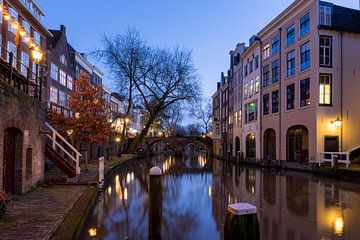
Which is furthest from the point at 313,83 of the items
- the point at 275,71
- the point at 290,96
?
the point at 275,71

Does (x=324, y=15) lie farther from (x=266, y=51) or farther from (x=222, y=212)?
(x=222, y=212)

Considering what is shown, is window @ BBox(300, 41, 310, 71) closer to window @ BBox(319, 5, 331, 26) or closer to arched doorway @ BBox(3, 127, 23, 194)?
window @ BBox(319, 5, 331, 26)

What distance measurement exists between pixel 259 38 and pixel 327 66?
13089mm

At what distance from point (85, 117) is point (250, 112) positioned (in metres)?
24.3

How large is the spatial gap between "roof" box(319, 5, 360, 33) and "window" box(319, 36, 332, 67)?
0.92m

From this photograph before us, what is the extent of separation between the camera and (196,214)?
11.1 m

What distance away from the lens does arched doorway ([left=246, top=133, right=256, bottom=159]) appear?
41469 mm

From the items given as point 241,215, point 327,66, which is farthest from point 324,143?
point 241,215

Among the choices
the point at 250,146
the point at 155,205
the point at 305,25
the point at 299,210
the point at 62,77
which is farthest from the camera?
the point at 250,146

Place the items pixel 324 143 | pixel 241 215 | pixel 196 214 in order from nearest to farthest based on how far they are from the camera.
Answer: pixel 241 215, pixel 196 214, pixel 324 143

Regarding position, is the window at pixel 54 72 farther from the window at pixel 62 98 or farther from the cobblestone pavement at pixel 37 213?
the cobblestone pavement at pixel 37 213

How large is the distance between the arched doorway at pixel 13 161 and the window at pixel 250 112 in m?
32.2

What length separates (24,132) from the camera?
12.0 metres

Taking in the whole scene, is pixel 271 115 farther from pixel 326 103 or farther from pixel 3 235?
pixel 3 235
